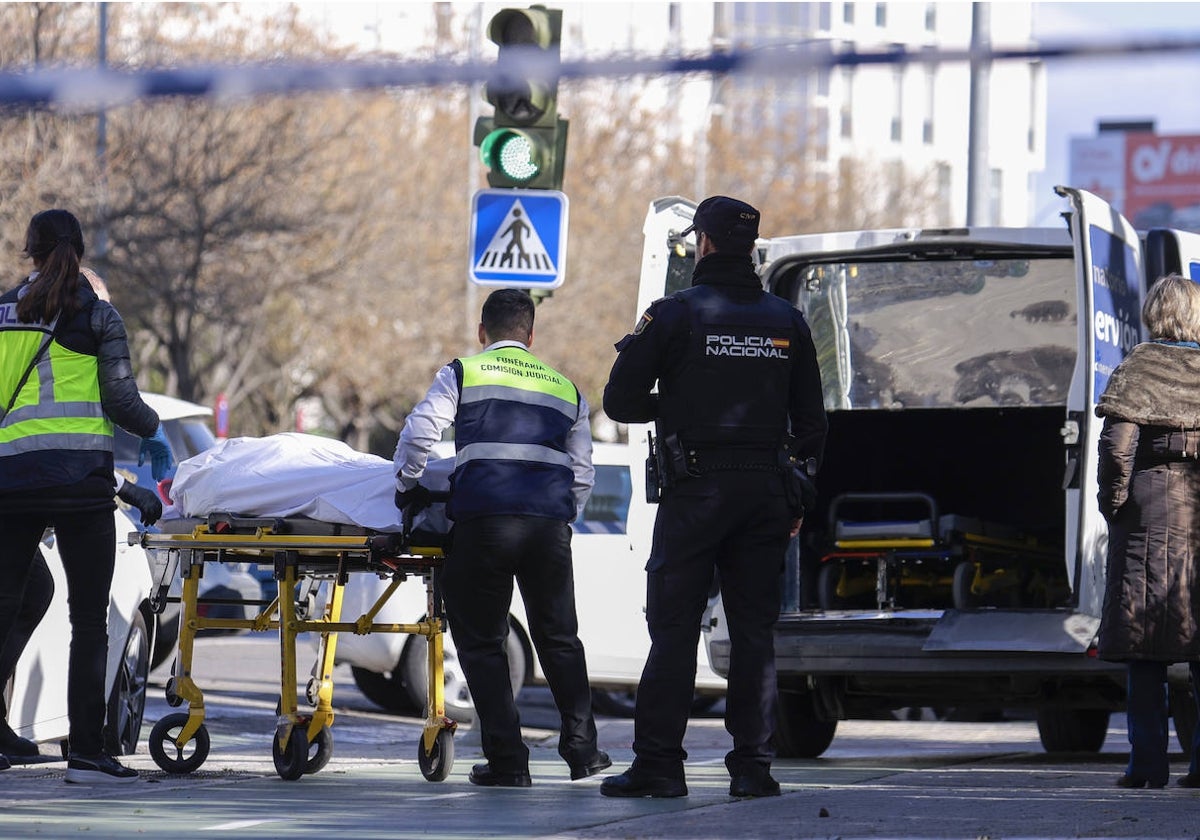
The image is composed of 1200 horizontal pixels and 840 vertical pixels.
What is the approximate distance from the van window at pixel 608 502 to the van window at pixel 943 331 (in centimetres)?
251

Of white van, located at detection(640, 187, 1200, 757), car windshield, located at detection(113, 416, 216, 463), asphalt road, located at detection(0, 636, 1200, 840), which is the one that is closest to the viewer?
asphalt road, located at detection(0, 636, 1200, 840)

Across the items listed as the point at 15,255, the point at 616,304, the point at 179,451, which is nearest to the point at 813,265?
the point at 179,451

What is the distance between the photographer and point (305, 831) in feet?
20.6

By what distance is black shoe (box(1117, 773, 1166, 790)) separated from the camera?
7648 millimetres

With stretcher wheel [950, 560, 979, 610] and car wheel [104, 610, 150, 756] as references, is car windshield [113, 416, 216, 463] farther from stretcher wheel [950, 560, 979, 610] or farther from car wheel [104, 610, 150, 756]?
stretcher wheel [950, 560, 979, 610]

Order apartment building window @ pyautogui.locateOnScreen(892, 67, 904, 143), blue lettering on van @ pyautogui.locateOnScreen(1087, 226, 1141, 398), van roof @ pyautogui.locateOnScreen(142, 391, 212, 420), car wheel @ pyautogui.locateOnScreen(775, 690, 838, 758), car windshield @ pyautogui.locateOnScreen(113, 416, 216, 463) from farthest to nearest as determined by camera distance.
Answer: apartment building window @ pyautogui.locateOnScreen(892, 67, 904, 143) < car windshield @ pyautogui.locateOnScreen(113, 416, 216, 463) < van roof @ pyautogui.locateOnScreen(142, 391, 212, 420) < car wheel @ pyautogui.locateOnScreen(775, 690, 838, 758) < blue lettering on van @ pyautogui.locateOnScreen(1087, 226, 1141, 398)

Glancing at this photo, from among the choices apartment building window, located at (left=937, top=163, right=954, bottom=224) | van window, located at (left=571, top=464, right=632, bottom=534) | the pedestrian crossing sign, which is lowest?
van window, located at (left=571, top=464, right=632, bottom=534)

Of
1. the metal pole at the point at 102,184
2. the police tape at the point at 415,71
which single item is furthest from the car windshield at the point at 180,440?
the metal pole at the point at 102,184

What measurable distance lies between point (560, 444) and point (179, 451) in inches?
247

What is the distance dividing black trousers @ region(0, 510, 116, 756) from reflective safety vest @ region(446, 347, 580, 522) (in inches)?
47.4

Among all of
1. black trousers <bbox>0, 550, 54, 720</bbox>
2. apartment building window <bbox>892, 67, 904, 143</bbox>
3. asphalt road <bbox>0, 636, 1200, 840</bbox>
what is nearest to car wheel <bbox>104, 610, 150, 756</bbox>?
asphalt road <bbox>0, 636, 1200, 840</bbox>

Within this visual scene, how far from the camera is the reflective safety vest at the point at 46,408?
24.6ft

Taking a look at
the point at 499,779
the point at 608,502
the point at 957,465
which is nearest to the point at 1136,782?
the point at 499,779

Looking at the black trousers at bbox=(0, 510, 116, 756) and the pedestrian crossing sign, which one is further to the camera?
the pedestrian crossing sign
